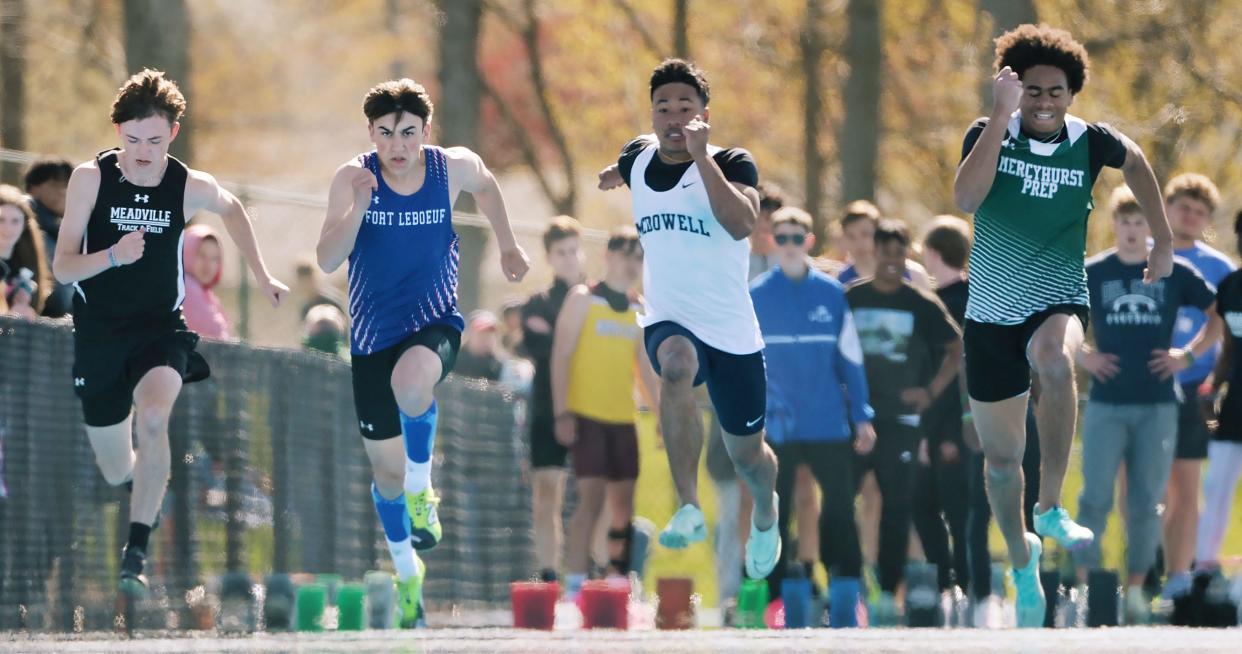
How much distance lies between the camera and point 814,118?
32594 millimetres

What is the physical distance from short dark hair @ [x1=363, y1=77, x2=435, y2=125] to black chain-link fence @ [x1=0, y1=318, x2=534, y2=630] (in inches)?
97.1

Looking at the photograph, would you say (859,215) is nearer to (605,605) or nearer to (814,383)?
(814,383)

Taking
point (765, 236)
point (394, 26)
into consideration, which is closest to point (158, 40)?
point (765, 236)

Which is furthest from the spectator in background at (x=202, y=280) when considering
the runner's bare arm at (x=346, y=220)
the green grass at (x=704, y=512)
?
the green grass at (x=704, y=512)

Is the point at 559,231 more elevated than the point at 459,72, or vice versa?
the point at 459,72

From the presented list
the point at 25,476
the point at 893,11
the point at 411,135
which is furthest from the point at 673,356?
the point at 893,11

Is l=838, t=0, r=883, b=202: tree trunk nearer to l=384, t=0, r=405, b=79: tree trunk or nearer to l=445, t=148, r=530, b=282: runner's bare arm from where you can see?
l=384, t=0, r=405, b=79: tree trunk

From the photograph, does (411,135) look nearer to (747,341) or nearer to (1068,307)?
(747,341)

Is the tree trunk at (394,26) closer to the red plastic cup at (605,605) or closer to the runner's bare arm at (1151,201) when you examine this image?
the red plastic cup at (605,605)

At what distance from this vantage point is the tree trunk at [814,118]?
31.7 meters

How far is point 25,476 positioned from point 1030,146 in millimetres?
5391

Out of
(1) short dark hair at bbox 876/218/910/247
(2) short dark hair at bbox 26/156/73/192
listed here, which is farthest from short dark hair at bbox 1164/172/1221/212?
(2) short dark hair at bbox 26/156/73/192

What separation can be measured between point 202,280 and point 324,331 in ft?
8.01

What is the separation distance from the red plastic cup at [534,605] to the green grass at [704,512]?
19.7ft
